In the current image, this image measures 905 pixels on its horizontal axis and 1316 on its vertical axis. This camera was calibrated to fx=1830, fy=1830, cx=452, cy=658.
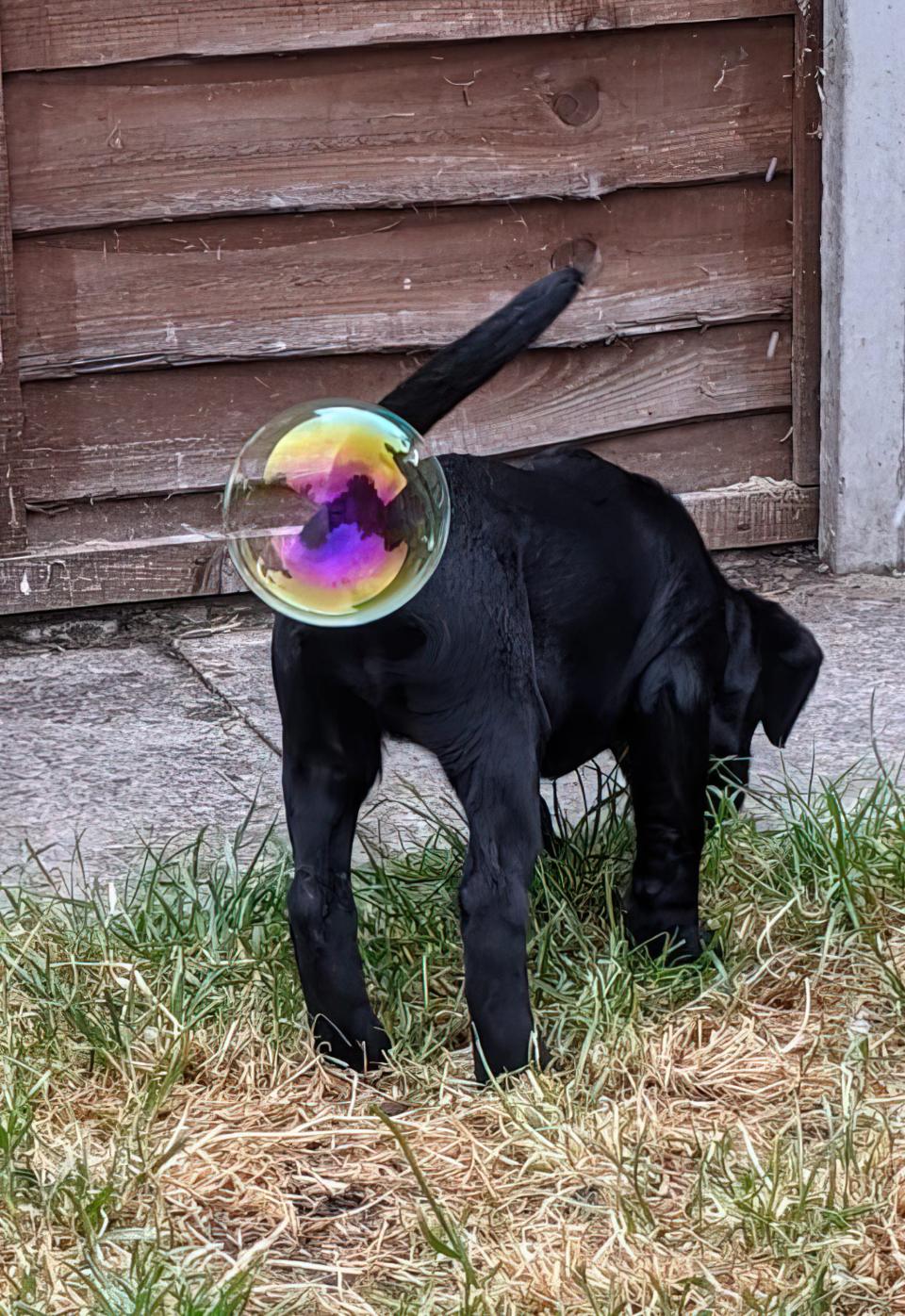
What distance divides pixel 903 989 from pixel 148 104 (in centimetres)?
317

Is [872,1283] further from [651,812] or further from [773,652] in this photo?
[773,652]

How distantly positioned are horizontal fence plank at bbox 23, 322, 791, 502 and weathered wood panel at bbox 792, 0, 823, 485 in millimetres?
57

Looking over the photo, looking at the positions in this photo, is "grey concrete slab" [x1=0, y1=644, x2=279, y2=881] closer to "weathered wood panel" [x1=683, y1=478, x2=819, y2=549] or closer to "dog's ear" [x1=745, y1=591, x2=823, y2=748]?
"dog's ear" [x1=745, y1=591, x2=823, y2=748]

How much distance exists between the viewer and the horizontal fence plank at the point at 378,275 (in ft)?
16.2

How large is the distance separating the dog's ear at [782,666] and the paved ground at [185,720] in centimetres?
57

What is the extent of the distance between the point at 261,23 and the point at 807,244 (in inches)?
66.9

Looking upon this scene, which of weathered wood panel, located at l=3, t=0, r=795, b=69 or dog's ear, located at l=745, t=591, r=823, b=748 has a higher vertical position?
weathered wood panel, located at l=3, t=0, r=795, b=69

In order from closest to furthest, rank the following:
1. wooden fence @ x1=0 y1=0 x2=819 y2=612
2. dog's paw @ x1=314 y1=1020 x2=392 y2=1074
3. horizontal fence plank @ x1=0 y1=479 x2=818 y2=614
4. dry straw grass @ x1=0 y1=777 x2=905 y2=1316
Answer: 1. dry straw grass @ x1=0 y1=777 x2=905 y2=1316
2. dog's paw @ x1=314 y1=1020 x2=392 y2=1074
3. wooden fence @ x1=0 y1=0 x2=819 y2=612
4. horizontal fence plank @ x1=0 y1=479 x2=818 y2=614

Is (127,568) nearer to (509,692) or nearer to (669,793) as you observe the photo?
(669,793)

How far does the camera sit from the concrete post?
5.12 meters

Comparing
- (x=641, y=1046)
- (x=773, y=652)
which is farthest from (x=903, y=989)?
(x=773, y=652)

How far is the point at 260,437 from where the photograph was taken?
8.43ft

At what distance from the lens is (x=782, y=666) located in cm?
337

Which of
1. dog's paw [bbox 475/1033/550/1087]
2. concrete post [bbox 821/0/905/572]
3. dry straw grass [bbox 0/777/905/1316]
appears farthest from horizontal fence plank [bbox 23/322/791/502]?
dog's paw [bbox 475/1033/550/1087]
